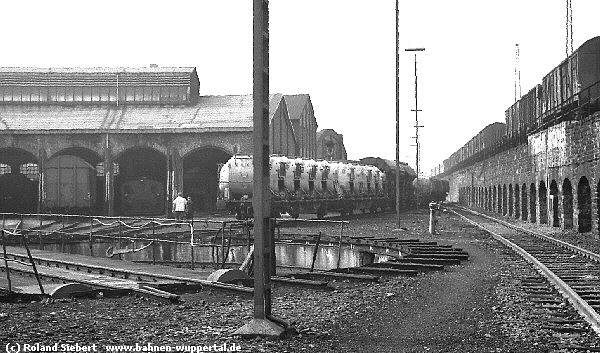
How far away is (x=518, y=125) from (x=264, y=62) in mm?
33698

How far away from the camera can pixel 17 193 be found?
139ft

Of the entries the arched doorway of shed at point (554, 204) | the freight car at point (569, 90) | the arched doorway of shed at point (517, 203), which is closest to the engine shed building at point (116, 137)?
the arched doorway of shed at point (517, 203)

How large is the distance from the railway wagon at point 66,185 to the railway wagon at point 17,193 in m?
3.21

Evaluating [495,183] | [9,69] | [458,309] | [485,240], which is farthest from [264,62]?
[9,69]

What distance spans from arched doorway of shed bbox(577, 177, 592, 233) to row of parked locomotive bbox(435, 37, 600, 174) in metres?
2.31

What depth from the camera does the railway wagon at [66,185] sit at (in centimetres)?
3944

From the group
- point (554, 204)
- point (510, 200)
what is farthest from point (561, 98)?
point (510, 200)

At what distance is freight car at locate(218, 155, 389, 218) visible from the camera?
30.7 m

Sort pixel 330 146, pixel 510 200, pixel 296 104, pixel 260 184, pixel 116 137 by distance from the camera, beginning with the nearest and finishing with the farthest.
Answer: pixel 260 184 → pixel 116 137 → pixel 510 200 → pixel 296 104 → pixel 330 146

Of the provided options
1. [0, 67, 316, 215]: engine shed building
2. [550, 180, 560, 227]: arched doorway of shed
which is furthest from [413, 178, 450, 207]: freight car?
[550, 180, 560, 227]: arched doorway of shed

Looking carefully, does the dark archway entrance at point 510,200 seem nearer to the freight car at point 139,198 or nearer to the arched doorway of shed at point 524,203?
the arched doorway of shed at point 524,203

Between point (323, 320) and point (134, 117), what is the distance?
3797cm

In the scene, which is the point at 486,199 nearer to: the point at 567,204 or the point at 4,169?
the point at 567,204

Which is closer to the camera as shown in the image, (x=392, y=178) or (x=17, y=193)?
(x=17, y=193)
